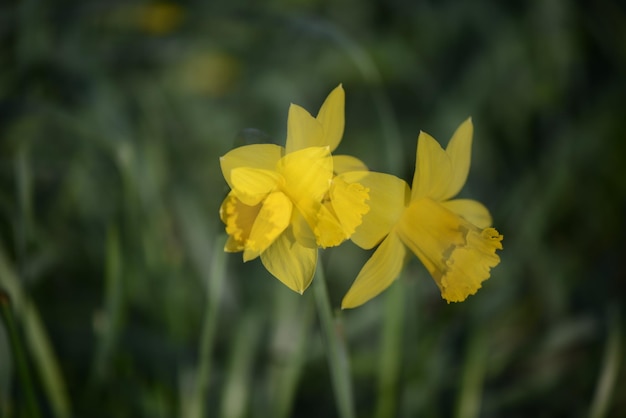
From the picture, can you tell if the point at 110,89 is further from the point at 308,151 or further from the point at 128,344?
the point at 308,151

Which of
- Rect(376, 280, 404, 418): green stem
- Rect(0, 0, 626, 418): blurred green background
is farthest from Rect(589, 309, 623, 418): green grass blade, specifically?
Rect(376, 280, 404, 418): green stem

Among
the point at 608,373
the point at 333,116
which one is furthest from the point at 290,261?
the point at 608,373

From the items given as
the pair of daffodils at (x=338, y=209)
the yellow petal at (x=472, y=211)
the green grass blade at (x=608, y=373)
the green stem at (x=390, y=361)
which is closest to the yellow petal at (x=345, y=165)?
the pair of daffodils at (x=338, y=209)

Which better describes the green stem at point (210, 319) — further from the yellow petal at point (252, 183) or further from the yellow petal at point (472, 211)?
the yellow petal at point (472, 211)

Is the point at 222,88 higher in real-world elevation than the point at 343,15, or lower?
lower

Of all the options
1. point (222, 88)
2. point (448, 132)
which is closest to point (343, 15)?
point (222, 88)

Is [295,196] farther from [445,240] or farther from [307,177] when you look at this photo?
[445,240]

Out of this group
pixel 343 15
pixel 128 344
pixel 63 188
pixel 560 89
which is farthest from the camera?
pixel 343 15
